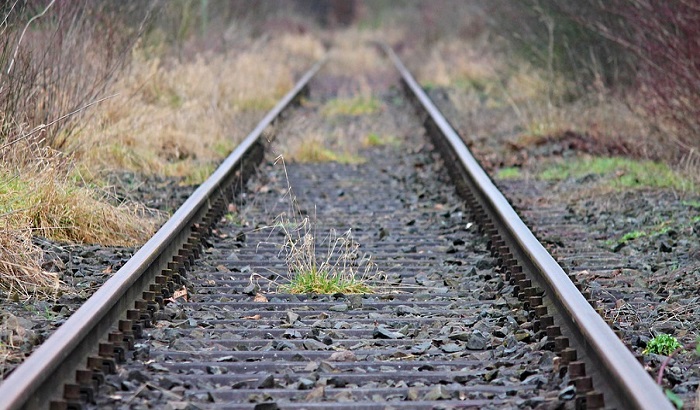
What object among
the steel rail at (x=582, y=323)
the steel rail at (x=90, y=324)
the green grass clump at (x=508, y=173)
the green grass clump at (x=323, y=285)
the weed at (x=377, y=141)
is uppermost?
the steel rail at (x=90, y=324)

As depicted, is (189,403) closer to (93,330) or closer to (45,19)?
(93,330)

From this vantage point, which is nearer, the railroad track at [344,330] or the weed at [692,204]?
the railroad track at [344,330]

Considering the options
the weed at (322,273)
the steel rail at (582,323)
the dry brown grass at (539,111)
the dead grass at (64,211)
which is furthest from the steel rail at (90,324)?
the dry brown grass at (539,111)

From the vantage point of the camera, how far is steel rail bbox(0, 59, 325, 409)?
11.2ft

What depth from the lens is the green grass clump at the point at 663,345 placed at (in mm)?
4473

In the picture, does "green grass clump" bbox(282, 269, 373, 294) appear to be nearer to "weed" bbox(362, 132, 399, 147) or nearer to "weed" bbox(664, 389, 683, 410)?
"weed" bbox(664, 389, 683, 410)

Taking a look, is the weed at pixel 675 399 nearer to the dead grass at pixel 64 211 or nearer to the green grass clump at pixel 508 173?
the dead grass at pixel 64 211

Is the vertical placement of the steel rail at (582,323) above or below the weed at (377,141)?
above

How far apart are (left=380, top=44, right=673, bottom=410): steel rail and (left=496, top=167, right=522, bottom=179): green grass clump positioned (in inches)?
68.0

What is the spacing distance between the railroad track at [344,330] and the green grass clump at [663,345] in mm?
344

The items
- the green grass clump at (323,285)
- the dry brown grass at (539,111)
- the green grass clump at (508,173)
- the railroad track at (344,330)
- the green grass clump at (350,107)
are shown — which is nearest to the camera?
the railroad track at (344,330)

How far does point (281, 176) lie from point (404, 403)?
19.0ft

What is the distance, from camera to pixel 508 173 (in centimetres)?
947

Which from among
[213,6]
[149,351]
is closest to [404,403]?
[149,351]
